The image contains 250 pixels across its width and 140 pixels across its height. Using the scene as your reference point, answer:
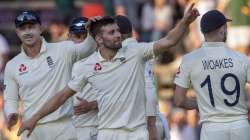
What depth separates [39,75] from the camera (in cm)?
1488

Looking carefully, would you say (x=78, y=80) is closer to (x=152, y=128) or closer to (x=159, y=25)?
(x=152, y=128)

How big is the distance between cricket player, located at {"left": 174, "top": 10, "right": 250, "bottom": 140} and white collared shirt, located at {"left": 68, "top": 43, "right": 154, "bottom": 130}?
47 centimetres

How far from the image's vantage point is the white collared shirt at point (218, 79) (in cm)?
1391

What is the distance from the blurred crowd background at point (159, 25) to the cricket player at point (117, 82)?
608 cm

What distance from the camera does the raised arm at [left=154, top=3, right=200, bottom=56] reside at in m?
13.2

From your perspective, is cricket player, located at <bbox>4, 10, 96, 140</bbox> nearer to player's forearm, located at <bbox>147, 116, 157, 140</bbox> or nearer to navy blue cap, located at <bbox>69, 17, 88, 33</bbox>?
navy blue cap, located at <bbox>69, 17, 88, 33</bbox>

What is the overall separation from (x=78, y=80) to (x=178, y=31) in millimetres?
1550

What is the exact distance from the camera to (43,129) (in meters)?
15.0

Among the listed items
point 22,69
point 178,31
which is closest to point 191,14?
point 178,31

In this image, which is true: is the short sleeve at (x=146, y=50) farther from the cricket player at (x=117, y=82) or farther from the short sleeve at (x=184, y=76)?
the short sleeve at (x=184, y=76)

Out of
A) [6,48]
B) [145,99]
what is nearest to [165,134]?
[145,99]

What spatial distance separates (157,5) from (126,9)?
2.28ft

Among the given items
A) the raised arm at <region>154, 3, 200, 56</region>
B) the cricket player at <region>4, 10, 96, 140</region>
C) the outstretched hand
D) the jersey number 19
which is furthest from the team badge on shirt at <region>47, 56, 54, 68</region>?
the outstretched hand

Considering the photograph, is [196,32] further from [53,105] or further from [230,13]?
[53,105]
